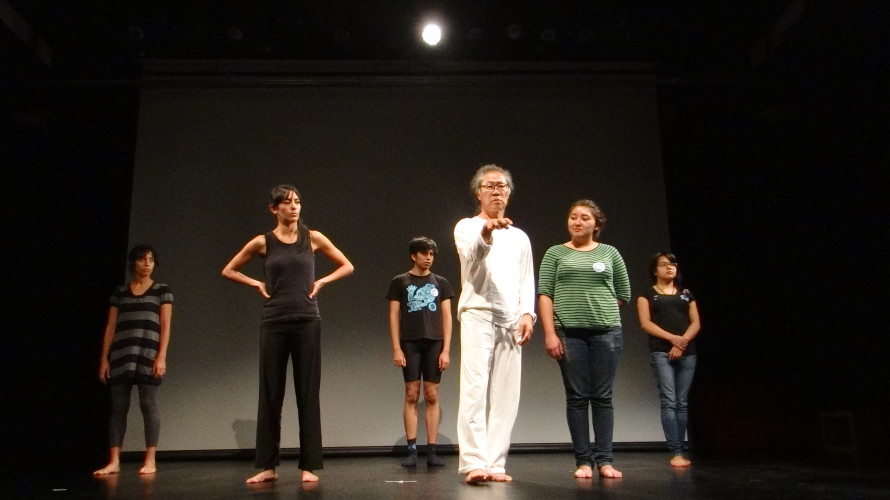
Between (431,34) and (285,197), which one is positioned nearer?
(285,197)

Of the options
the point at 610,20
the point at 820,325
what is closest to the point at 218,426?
the point at 610,20

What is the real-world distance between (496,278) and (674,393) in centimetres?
157

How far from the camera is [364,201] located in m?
5.31

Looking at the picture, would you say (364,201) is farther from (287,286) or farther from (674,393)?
(674,393)

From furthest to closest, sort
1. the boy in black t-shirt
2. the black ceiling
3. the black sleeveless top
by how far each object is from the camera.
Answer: the black ceiling, the boy in black t-shirt, the black sleeveless top

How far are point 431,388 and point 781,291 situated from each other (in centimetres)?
307

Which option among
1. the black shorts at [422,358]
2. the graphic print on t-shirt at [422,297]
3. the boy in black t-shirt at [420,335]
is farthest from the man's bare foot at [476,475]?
the graphic print on t-shirt at [422,297]

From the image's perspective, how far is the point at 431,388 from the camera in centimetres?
418

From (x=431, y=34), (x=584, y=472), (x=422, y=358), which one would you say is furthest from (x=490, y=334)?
(x=431, y=34)

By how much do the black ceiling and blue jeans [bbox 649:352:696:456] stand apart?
2573mm

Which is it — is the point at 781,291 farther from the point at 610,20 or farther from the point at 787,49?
the point at 610,20

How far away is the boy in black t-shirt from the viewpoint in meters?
4.19

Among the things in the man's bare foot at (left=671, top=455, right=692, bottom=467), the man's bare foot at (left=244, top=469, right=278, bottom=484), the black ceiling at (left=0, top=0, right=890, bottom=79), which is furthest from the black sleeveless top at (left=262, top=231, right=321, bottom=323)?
the black ceiling at (left=0, top=0, right=890, bottom=79)

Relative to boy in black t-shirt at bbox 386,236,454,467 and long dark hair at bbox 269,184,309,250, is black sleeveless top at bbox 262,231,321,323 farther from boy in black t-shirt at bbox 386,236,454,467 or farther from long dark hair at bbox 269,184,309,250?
boy in black t-shirt at bbox 386,236,454,467
